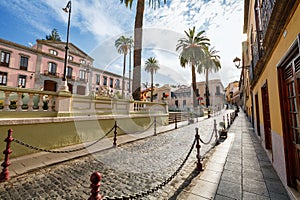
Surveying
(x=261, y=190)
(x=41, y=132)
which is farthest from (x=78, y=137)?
(x=261, y=190)

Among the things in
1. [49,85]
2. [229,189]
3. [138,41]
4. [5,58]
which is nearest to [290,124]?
[229,189]

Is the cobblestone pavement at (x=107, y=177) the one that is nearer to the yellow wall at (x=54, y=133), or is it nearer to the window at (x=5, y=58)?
the yellow wall at (x=54, y=133)

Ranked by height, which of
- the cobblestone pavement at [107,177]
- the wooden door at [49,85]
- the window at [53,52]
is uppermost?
the window at [53,52]

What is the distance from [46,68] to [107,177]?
23.8 meters

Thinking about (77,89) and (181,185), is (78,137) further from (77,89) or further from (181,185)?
(77,89)

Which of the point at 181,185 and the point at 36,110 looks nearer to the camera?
the point at 181,185

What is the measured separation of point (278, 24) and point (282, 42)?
347 mm

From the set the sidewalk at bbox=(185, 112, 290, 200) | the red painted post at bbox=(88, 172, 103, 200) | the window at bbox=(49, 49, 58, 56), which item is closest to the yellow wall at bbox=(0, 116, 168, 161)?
the red painted post at bbox=(88, 172, 103, 200)

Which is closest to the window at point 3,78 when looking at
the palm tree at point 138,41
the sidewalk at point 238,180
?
the palm tree at point 138,41

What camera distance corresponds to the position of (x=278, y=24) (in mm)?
2432

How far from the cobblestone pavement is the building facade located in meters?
9.49

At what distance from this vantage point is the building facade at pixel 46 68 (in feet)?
55.5

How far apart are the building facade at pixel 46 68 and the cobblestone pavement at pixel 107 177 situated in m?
9.49

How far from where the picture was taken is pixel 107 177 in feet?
10.8
